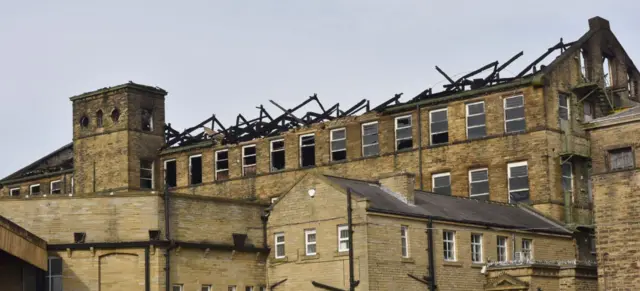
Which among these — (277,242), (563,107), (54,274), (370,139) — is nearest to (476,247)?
(277,242)

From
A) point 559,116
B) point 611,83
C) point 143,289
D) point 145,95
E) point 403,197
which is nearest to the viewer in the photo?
point 143,289

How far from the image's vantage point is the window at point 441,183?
61250 millimetres

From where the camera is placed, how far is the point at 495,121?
60.0m

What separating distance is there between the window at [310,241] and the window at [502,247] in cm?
882

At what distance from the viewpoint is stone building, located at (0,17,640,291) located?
156ft

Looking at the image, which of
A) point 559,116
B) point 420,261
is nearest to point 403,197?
point 420,261

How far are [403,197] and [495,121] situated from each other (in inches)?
466

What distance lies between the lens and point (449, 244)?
1956 inches

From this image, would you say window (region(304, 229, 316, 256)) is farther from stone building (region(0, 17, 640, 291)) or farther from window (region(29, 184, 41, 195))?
window (region(29, 184, 41, 195))

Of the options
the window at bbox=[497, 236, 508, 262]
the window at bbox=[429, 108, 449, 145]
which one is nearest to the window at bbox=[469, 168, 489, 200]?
the window at bbox=[429, 108, 449, 145]

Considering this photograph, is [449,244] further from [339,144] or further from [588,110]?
[339,144]

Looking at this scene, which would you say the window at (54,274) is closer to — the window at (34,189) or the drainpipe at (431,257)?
the drainpipe at (431,257)

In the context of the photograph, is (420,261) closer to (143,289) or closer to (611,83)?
(143,289)

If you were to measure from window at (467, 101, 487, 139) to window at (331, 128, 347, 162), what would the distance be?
Result: 27.4 feet
